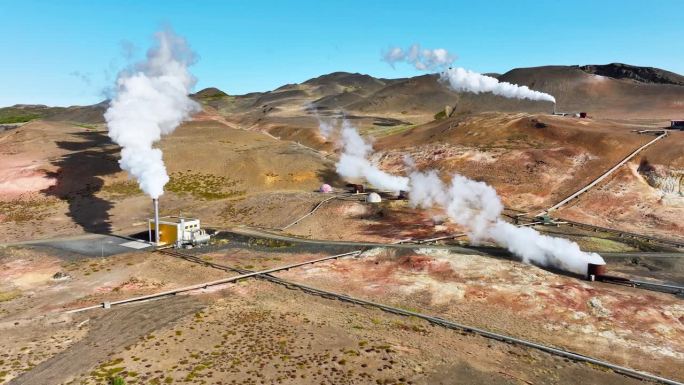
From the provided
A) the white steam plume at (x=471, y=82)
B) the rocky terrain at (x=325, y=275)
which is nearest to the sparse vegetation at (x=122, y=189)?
the rocky terrain at (x=325, y=275)

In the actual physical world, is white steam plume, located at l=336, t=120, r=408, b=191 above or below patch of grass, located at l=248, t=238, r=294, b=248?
above

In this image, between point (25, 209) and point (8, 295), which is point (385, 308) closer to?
point (8, 295)

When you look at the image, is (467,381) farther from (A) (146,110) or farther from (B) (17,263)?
(A) (146,110)

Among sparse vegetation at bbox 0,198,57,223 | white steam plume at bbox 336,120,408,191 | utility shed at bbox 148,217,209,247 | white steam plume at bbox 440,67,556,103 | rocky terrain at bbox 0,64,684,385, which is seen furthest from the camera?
white steam plume at bbox 440,67,556,103

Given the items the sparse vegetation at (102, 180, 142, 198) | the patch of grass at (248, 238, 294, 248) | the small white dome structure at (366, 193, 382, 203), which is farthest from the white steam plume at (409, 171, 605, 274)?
the sparse vegetation at (102, 180, 142, 198)

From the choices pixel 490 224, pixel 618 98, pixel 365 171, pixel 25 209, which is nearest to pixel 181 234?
pixel 25 209

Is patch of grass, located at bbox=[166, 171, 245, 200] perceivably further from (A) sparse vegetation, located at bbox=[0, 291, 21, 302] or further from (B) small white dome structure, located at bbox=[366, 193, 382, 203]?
(A) sparse vegetation, located at bbox=[0, 291, 21, 302]
